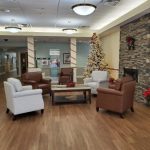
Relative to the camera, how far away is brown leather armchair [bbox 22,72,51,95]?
23.1 feet

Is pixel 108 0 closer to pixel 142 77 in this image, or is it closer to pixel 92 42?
pixel 142 77

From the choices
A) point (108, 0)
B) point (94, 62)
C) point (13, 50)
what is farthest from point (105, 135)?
point (13, 50)

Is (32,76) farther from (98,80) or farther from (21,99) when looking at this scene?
(21,99)

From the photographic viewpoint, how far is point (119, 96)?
4.79m

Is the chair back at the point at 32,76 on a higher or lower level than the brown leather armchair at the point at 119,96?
higher

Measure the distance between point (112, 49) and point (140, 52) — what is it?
3.12m

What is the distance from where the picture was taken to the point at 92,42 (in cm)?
970

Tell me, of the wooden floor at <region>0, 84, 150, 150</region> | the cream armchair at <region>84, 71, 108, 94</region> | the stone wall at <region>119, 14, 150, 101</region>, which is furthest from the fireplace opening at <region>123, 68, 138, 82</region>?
the wooden floor at <region>0, 84, 150, 150</region>

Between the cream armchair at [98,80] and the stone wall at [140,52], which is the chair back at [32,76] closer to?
the cream armchair at [98,80]

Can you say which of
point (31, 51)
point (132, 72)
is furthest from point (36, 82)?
point (132, 72)

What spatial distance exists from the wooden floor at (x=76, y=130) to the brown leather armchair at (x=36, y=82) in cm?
166

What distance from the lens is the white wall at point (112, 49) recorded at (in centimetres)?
859

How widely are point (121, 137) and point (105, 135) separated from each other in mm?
310

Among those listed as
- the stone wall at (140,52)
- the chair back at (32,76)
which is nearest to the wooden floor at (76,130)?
the stone wall at (140,52)
